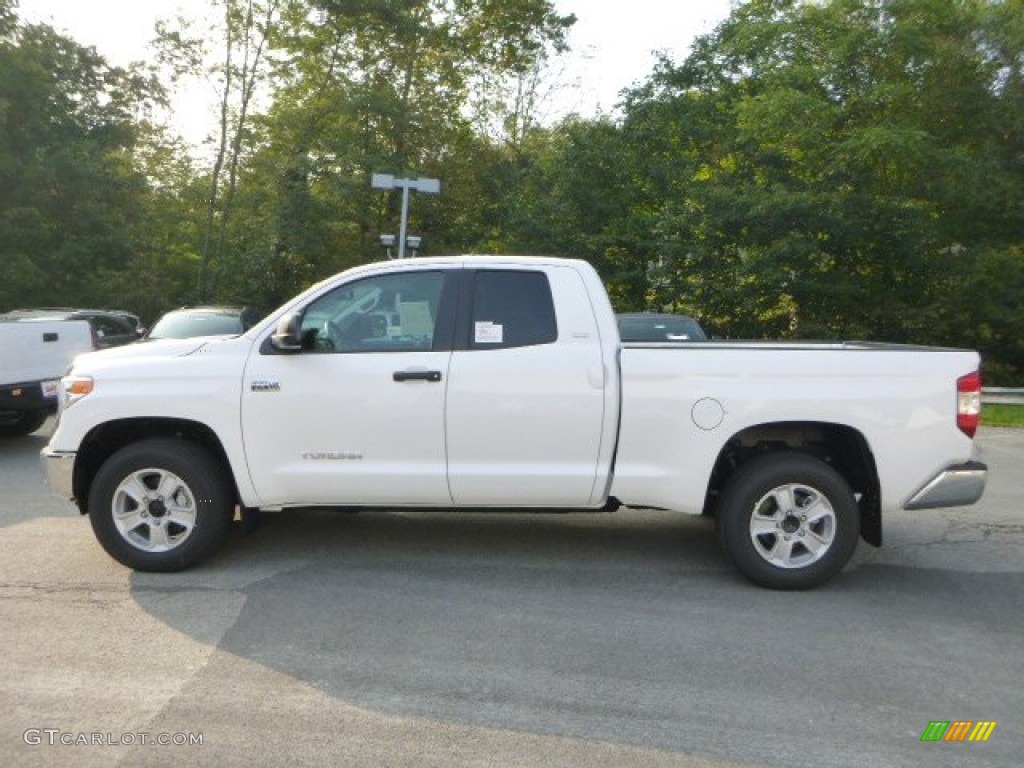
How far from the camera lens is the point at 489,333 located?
19.0 feet

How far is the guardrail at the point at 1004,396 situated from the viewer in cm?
1778

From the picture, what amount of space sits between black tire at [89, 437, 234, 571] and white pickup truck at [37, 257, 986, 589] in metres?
0.01

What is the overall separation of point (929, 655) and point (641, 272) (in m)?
21.2

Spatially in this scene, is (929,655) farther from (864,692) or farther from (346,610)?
(346,610)

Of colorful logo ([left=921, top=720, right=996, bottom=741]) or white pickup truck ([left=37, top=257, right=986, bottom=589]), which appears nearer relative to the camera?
colorful logo ([left=921, top=720, right=996, bottom=741])

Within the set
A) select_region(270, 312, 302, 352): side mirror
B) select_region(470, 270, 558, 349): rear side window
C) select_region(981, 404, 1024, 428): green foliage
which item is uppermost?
select_region(470, 270, 558, 349): rear side window

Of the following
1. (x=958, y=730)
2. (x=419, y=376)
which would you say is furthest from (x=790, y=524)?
(x=419, y=376)

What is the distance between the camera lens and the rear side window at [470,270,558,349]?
19.0 feet

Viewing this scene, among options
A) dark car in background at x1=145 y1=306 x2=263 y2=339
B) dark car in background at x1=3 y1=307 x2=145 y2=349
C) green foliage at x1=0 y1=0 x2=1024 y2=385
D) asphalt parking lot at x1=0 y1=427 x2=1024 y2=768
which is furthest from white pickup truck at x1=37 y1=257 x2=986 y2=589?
green foliage at x1=0 y1=0 x2=1024 y2=385

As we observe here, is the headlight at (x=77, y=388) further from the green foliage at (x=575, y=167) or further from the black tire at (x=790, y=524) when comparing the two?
the green foliage at (x=575, y=167)

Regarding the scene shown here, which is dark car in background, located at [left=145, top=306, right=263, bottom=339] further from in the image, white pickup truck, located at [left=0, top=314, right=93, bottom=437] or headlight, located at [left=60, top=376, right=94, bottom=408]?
headlight, located at [left=60, top=376, right=94, bottom=408]

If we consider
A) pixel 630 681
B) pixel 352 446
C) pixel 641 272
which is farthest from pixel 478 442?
pixel 641 272

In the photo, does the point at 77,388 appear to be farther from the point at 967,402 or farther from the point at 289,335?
the point at 967,402

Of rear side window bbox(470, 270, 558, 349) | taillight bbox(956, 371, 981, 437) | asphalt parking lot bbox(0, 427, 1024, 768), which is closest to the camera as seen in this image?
asphalt parking lot bbox(0, 427, 1024, 768)
